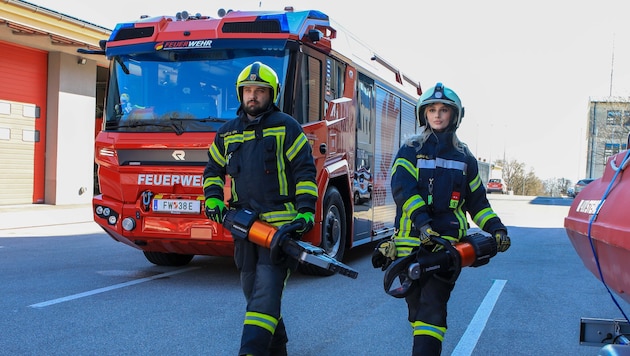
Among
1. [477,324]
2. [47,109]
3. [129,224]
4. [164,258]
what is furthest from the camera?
[47,109]

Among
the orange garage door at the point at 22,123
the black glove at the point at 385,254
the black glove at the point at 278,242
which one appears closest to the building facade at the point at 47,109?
the orange garage door at the point at 22,123

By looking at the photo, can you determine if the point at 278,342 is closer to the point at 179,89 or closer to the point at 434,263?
the point at 434,263

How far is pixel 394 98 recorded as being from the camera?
10016 millimetres

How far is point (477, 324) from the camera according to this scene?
545 centimetres

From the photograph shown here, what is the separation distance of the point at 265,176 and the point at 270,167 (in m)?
0.06

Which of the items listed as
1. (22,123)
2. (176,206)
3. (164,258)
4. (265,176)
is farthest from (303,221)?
(22,123)

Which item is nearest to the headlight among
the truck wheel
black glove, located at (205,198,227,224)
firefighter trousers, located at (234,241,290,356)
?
the truck wheel

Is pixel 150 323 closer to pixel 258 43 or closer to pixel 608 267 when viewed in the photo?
pixel 258 43

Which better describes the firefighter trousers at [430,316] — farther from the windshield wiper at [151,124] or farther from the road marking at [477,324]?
the windshield wiper at [151,124]

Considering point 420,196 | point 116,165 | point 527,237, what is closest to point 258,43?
point 116,165

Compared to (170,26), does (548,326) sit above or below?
below

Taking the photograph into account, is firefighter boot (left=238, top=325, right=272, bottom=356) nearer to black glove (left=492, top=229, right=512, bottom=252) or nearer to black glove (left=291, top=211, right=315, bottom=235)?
black glove (left=291, top=211, right=315, bottom=235)

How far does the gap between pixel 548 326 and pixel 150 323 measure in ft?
11.3

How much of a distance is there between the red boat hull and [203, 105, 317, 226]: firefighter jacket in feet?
5.18
